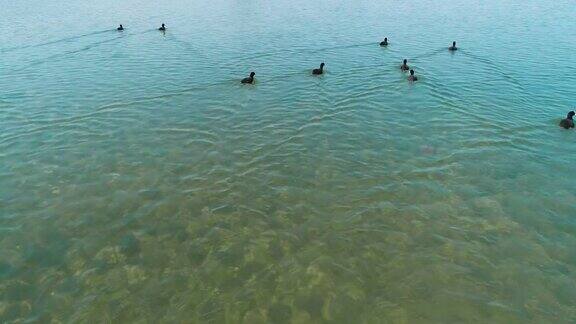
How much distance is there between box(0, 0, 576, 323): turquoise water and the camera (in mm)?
15195

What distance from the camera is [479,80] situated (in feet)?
125

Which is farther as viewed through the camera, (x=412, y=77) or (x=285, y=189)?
(x=412, y=77)

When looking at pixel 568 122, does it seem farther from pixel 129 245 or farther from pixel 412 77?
pixel 129 245

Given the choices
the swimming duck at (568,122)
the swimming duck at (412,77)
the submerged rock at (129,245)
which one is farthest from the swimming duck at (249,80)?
the swimming duck at (568,122)

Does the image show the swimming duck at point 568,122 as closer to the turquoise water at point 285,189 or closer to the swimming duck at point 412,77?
the turquoise water at point 285,189

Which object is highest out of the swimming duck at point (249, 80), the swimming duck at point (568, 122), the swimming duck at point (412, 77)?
the swimming duck at point (249, 80)

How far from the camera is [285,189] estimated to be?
21312 mm

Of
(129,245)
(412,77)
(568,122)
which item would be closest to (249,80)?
(412,77)

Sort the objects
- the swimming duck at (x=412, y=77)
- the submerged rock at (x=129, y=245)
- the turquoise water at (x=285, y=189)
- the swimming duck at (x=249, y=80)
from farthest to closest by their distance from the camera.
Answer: the swimming duck at (x=412, y=77)
the swimming duck at (x=249, y=80)
the submerged rock at (x=129, y=245)
the turquoise water at (x=285, y=189)

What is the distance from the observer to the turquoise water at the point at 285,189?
15.2 metres

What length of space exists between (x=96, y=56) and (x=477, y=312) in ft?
146

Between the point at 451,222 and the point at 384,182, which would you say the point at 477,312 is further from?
the point at 384,182

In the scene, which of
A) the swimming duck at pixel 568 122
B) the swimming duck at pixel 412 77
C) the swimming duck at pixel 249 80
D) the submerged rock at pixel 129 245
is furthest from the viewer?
the swimming duck at pixel 412 77

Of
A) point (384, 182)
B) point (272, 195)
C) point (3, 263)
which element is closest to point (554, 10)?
point (384, 182)
